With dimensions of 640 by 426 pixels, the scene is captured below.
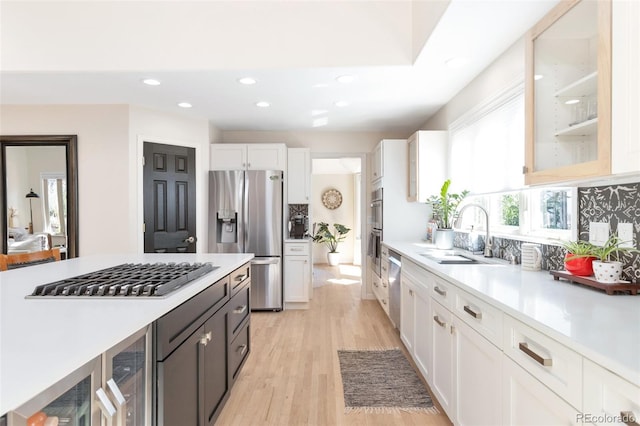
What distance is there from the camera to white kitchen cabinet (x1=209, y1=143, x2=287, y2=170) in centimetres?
450

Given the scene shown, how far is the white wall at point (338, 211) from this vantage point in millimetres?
8562

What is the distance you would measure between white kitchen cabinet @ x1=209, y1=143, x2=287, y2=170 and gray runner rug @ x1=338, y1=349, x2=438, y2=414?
2.54 metres

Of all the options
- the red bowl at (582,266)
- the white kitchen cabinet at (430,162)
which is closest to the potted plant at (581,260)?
the red bowl at (582,266)

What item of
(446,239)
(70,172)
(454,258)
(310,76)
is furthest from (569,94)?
(70,172)

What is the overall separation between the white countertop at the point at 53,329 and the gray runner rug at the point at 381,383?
53.8 inches

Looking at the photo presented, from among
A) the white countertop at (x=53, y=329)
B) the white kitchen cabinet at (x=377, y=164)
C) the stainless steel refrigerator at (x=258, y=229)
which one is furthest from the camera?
the stainless steel refrigerator at (x=258, y=229)

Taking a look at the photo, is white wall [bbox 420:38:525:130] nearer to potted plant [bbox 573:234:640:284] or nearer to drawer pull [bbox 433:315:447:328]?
potted plant [bbox 573:234:640:284]

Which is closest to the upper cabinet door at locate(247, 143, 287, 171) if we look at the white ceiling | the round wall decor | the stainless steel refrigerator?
the stainless steel refrigerator

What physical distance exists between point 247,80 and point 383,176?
1973 mm

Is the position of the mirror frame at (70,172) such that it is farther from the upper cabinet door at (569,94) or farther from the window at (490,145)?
the upper cabinet door at (569,94)

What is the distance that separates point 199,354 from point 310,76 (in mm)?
2315

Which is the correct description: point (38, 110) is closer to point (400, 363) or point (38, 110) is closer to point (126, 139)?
point (126, 139)

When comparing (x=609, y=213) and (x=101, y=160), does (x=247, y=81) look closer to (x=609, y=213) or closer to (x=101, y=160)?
(x=101, y=160)

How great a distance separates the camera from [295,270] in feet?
14.7
